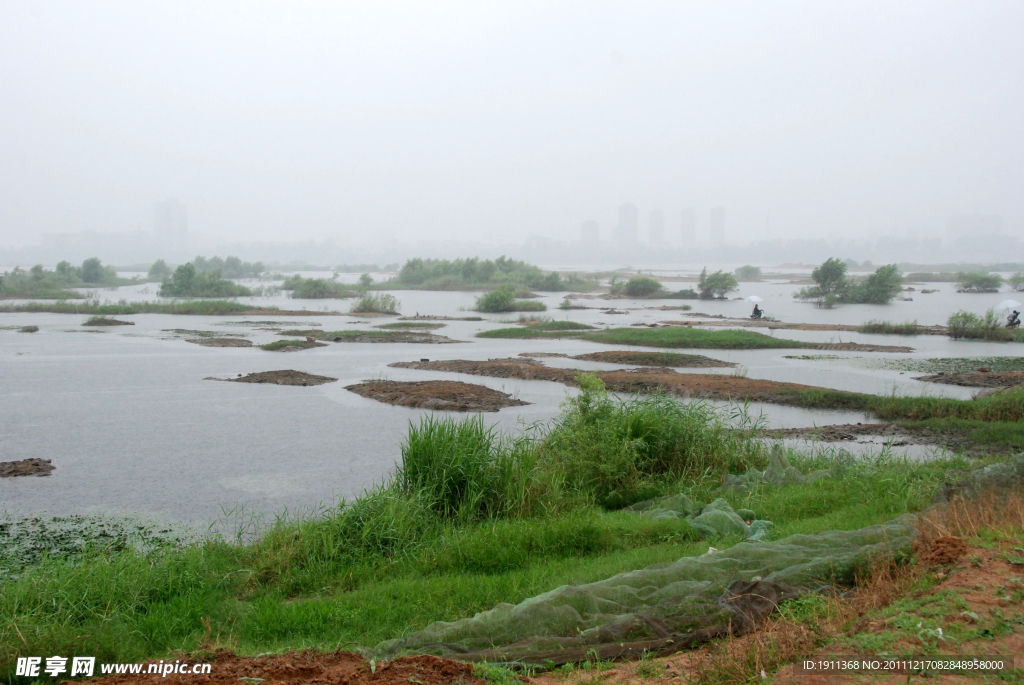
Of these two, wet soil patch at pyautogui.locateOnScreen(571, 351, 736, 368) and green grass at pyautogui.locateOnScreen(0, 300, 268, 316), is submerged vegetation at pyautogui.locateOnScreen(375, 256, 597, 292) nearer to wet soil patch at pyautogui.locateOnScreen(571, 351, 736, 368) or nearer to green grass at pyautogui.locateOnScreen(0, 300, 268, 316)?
green grass at pyautogui.locateOnScreen(0, 300, 268, 316)

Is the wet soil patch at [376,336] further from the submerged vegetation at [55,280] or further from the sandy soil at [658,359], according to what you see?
the submerged vegetation at [55,280]

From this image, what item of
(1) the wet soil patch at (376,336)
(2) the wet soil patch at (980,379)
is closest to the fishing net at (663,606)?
(2) the wet soil patch at (980,379)

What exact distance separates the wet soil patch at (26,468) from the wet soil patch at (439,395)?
7.16 metres

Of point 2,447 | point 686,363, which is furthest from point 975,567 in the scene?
point 686,363

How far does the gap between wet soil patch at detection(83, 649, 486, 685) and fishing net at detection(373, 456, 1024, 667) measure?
1.26ft

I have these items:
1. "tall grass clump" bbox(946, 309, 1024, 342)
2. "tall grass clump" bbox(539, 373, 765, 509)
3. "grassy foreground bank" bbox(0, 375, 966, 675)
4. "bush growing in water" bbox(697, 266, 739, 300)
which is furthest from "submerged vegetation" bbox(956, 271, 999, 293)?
"grassy foreground bank" bbox(0, 375, 966, 675)

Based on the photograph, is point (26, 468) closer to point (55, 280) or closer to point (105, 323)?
point (105, 323)

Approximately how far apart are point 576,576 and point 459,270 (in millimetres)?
79389

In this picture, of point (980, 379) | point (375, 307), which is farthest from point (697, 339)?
point (375, 307)

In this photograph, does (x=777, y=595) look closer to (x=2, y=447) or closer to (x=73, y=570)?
(x=73, y=570)

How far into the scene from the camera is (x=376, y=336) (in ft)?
99.6

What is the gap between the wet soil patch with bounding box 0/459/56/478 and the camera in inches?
414

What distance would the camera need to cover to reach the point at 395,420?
48.3 ft

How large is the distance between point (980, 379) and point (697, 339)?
399 inches
